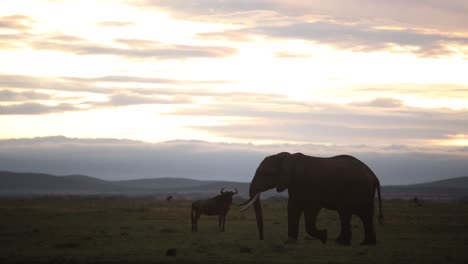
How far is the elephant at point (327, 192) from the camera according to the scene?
24656 millimetres

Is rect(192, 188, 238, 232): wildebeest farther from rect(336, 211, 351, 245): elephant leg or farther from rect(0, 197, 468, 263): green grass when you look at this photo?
rect(336, 211, 351, 245): elephant leg

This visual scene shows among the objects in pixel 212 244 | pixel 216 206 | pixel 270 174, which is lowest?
pixel 212 244

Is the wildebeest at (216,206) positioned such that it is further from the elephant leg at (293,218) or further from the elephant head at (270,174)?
the elephant leg at (293,218)

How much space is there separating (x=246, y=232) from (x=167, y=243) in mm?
6278

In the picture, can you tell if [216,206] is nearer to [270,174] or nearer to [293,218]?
[270,174]

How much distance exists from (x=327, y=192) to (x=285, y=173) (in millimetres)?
1504

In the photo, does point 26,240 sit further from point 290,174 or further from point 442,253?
point 442,253

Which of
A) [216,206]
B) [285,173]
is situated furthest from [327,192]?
[216,206]

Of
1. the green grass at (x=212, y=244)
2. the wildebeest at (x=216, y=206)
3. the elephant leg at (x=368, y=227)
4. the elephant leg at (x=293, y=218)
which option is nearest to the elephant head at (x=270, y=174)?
the elephant leg at (x=293, y=218)

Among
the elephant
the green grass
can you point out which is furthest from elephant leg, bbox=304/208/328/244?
the green grass

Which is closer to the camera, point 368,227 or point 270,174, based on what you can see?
point 368,227

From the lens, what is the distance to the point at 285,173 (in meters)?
25.0

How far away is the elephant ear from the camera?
2494 cm

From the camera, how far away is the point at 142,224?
3631 cm
